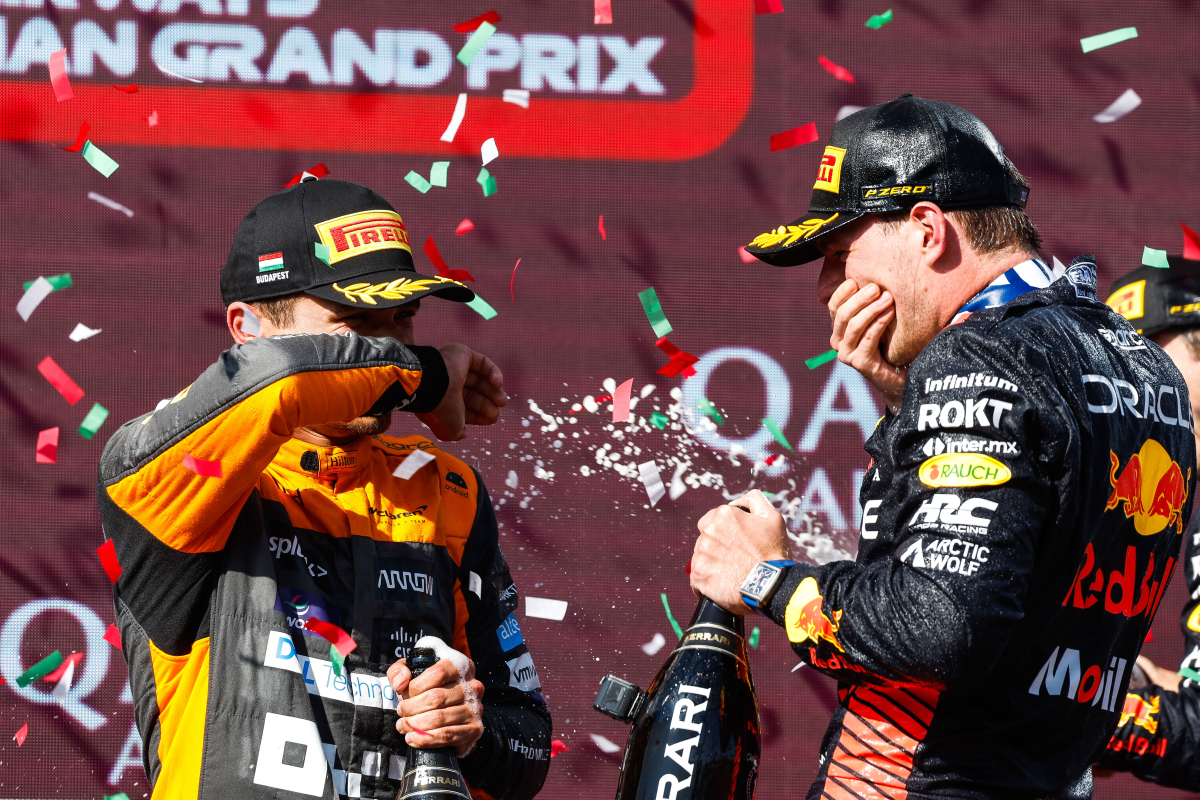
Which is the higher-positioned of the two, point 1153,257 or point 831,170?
point 1153,257

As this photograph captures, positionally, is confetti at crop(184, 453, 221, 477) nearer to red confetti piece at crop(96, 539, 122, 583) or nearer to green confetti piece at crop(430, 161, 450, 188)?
red confetti piece at crop(96, 539, 122, 583)

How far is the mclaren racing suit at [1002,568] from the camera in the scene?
1255mm

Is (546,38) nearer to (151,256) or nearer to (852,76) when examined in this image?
(852,76)

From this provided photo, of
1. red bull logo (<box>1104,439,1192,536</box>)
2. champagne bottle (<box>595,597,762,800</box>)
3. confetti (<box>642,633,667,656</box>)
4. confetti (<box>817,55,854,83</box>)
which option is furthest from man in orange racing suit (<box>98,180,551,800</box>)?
confetti (<box>817,55,854,83</box>)

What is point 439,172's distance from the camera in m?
2.97

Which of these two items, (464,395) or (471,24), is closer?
(464,395)

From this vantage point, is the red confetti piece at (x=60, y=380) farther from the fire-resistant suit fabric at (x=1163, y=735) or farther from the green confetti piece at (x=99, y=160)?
the fire-resistant suit fabric at (x=1163, y=735)

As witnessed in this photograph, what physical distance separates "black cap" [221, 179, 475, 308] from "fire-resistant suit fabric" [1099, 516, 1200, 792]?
65.9 inches

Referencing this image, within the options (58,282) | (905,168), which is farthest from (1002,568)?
(58,282)

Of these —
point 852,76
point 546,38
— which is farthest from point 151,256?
point 852,76

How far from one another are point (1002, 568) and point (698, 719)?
1.49 ft

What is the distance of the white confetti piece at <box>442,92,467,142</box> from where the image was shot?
298cm

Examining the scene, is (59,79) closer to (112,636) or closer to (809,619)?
(112,636)

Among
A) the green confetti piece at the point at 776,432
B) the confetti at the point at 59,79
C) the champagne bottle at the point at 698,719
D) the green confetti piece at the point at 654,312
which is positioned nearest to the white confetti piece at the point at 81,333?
the confetti at the point at 59,79
